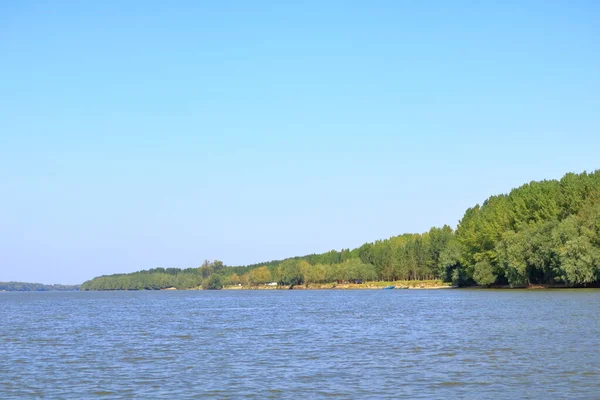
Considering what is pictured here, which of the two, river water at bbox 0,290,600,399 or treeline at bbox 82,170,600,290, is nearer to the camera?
river water at bbox 0,290,600,399

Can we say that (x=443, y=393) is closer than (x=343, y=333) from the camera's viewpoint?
Yes

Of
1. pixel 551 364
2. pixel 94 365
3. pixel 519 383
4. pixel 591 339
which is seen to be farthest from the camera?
pixel 591 339

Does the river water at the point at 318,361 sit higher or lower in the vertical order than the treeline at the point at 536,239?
lower

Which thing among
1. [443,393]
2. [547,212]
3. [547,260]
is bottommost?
[443,393]

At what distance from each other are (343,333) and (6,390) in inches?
897

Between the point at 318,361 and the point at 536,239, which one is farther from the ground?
the point at 536,239

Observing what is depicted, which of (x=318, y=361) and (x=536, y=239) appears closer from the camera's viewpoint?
(x=318, y=361)

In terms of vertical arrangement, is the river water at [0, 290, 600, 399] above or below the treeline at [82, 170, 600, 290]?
below

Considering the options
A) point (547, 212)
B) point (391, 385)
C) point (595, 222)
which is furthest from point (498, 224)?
point (391, 385)

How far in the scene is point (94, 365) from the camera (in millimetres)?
30219

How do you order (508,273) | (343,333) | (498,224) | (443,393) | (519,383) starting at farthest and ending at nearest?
(498,224) → (508,273) → (343,333) → (519,383) → (443,393)

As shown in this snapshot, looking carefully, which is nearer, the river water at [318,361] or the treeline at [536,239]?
the river water at [318,361]

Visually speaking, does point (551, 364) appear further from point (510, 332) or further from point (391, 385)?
point (510, 332)

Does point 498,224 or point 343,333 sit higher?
point 498,224
